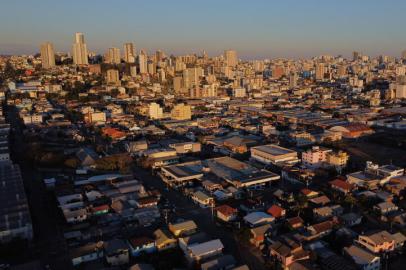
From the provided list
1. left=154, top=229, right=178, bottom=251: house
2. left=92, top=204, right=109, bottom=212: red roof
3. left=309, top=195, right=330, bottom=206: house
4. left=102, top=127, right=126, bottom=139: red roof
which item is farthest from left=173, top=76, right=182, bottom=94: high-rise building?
left=154, top=229, right=178, bottom=251: house

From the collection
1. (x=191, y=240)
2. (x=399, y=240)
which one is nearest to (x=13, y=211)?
(x=191, y=240)

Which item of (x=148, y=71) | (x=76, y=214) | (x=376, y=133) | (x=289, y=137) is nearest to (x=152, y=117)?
(x=289, y=137)

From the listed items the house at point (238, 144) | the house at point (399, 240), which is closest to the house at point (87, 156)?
the house at point (238, 144)

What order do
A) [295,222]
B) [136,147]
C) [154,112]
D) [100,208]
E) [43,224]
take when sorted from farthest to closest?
[154,112] → [136,147] → [100,208] → [43,224] → [295,222]

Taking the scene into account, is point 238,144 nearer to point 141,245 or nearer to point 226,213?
point 226,213

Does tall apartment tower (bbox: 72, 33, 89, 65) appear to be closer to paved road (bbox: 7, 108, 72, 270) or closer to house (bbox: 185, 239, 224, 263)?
paved road (bbox: 7, 108, 72, 270)
